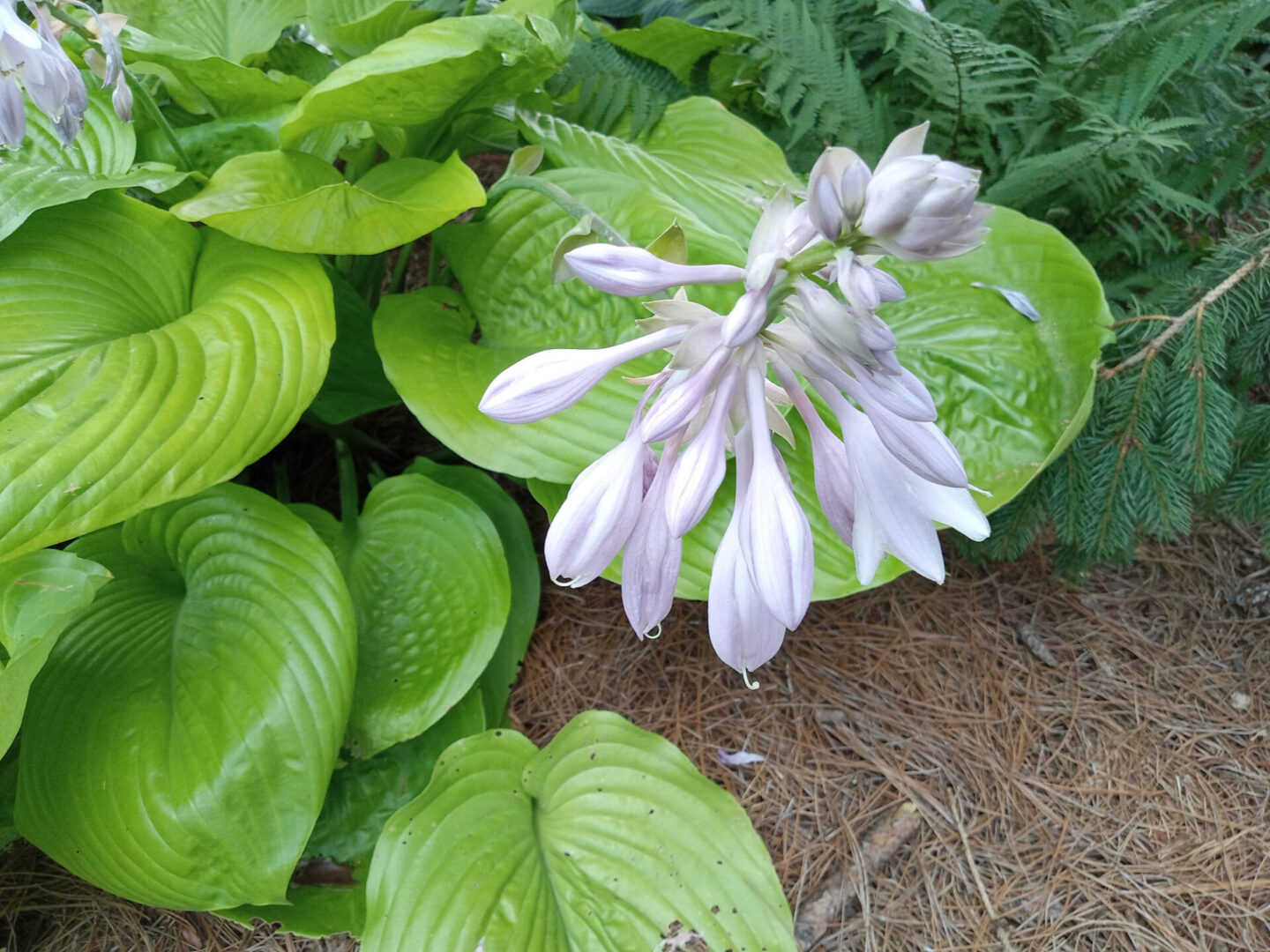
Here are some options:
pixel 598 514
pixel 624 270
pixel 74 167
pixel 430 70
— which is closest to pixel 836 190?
pixel 624 270

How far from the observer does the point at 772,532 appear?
62 cm

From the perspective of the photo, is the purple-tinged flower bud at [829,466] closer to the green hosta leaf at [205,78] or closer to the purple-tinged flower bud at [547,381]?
the purple-tinged flower bud at [547,381]

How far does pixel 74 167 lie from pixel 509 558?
3.39ft

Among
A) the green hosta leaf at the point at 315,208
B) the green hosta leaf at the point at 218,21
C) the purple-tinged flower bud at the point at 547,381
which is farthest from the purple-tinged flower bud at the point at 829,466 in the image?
the green hosta leaf at the point at 218,21

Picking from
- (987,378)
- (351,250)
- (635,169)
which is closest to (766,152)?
(635,169)

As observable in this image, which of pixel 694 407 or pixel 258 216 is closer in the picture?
pixel 694 407

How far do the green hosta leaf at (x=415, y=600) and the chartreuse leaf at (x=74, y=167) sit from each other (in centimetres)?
62

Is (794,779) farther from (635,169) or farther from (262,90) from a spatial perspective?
(262,90)

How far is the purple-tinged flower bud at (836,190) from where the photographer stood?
0.54 metres

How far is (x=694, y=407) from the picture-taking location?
641mm

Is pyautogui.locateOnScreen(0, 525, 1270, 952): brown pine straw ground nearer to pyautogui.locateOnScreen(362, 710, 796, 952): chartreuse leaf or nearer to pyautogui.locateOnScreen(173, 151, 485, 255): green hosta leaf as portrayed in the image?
pyautogui.locateOnScreen(362, 710, 796, 952): chartreuse leaf

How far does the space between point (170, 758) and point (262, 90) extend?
1183mm

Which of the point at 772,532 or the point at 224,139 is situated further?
the point at 224,139

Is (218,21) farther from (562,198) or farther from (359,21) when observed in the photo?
(562,198)
